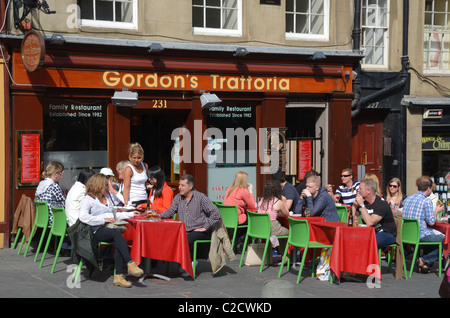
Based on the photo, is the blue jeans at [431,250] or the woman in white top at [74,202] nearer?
the woman in white top at [74,202]

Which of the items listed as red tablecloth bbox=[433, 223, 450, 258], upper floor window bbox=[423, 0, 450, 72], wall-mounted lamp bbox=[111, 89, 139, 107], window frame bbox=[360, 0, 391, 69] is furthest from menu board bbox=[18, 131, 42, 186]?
upper floor window bbox=[423, 0, 450, 72]

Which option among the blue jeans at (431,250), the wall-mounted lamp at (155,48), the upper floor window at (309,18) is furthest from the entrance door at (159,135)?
the blue jeans at (431,250)

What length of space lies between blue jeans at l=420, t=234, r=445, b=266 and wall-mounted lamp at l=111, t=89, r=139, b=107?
6.04 m

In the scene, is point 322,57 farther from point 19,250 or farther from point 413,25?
point 19,250

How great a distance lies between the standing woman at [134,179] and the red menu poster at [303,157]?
15.7 ft

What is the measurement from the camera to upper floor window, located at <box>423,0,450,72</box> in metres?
17.6

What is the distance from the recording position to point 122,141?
14117 millimetres

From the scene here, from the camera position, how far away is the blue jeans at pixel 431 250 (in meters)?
10.9

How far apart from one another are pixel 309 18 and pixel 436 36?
3.65 m

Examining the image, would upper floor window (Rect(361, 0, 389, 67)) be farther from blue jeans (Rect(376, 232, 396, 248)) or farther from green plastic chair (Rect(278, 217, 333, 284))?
green plastic chair (Rect(278, 217, 333, 284))

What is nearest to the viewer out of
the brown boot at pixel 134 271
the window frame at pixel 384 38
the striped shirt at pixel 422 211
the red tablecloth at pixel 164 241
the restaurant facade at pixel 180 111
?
the brown boot at pixel 134 271

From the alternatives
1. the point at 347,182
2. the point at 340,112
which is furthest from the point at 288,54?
the point at 347,182

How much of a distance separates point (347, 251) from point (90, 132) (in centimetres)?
624

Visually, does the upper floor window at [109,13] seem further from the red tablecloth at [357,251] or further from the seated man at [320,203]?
the red tablecloth at [357,251]
